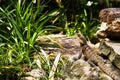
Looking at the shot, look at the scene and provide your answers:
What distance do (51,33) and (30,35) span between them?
713 millimetres

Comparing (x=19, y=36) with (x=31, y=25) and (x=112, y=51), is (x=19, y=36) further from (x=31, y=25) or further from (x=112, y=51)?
(x=112, y=51)

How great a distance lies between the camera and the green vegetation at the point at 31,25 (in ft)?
13.2

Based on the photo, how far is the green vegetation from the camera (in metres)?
4.02

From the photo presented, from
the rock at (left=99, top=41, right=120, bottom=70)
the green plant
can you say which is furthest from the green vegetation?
the rock at (left=99, top=41, right=120, bottom=70)

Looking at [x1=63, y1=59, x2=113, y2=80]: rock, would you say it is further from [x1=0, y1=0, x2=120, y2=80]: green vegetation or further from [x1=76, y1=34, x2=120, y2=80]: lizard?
[x1=0, y1=0, x2=120, y2=80]: green vegetation

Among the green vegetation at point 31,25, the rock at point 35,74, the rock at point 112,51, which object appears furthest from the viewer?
the green vegetation at point 31,25

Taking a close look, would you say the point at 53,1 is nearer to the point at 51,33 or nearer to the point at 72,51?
the point at 51,33

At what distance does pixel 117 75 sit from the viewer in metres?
3.12

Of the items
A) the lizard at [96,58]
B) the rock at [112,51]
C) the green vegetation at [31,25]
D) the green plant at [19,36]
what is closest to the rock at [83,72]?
the lizard at [96,58]

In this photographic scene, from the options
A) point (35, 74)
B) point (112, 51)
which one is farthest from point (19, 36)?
point (112, 51)

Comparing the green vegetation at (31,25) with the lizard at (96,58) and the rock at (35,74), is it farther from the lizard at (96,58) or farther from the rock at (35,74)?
the lizard at (96,58)

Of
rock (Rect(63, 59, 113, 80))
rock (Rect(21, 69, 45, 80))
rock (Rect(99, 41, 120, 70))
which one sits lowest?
rock (Rect(21, 69, 45, 80))

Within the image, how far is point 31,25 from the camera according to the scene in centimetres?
446

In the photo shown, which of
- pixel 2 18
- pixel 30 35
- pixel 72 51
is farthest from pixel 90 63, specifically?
pixel 2 18
